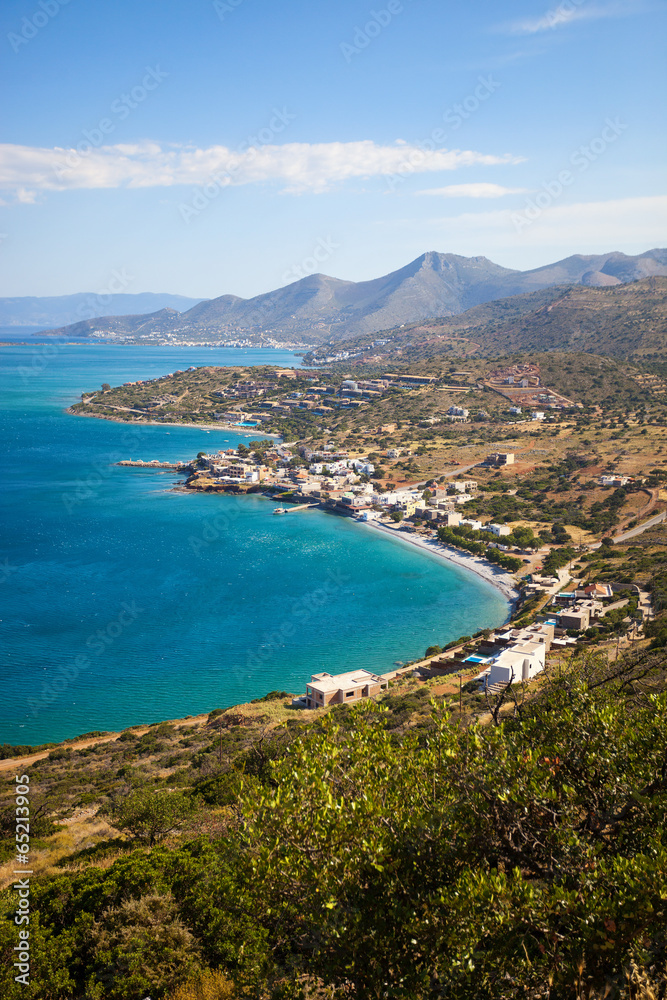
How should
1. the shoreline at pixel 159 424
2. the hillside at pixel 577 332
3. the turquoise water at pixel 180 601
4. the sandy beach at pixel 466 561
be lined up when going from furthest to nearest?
1. the hillside at pixel 577 332
2. the shoreline at pixel 159 424
3. the sandy beach at pixel 466 561
4. the turquoise water at pixel 180 601

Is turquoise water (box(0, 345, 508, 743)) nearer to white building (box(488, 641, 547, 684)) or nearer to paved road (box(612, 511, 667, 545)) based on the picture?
white building (box(488, 641, 547, 684))

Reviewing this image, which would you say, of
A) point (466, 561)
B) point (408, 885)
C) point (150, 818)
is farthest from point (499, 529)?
point (408, 885)

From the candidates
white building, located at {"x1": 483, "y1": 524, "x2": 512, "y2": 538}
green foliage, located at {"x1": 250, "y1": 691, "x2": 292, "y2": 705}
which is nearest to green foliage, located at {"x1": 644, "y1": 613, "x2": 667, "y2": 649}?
green foliage, located at {"x1": 250, "y1": 691, "x2": 292, "y2": 705}

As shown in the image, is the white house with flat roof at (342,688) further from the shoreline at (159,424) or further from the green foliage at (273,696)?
the shoreline at (159,424)

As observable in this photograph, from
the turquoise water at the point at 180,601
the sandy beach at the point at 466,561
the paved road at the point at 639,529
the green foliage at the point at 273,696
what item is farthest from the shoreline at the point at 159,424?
the green foliage at the point at 273,696

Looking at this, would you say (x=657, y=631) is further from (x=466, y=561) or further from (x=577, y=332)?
(x=577, y=332)

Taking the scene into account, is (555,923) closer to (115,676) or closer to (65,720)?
(65,720)

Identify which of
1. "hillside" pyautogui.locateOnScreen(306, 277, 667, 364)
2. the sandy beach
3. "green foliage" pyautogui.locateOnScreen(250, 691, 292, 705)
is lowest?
the sandy beach

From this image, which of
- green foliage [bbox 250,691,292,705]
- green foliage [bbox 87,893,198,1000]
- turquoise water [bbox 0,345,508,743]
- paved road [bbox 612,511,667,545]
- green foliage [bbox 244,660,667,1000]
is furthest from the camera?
paved road [bbox 612,511,667,545]
